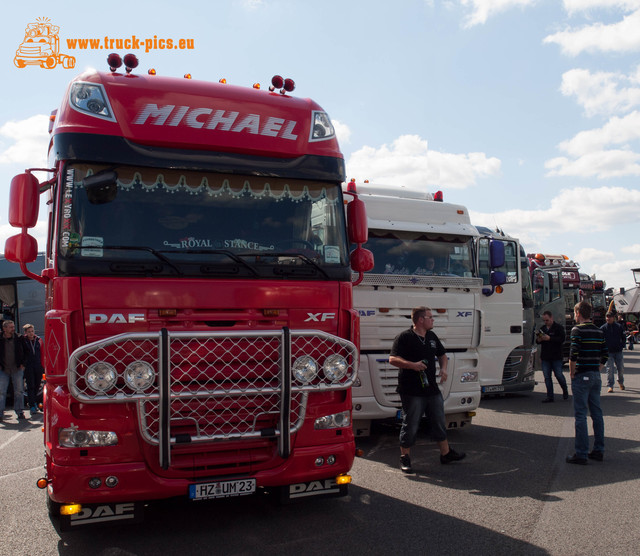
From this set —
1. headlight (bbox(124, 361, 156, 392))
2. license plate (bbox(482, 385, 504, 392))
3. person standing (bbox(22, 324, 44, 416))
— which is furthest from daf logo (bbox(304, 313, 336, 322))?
person standing (bbox(22, 324, 44, 416))

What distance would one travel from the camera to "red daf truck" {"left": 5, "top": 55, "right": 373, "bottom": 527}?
14.9 ft

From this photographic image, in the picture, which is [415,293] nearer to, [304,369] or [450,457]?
[450,457]

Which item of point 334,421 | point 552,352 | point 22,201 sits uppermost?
point 22,201

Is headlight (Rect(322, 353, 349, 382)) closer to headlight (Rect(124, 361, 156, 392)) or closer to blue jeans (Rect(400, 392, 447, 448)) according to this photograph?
headlight (Rect(124, 361, 156, 392))

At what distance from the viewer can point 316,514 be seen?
5594mm

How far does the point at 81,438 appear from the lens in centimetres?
448

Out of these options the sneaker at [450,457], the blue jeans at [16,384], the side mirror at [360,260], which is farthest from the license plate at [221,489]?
the blue jeans at [16,384]

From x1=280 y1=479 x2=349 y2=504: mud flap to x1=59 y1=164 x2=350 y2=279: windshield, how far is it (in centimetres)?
171

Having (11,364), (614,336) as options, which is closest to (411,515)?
(11,364)

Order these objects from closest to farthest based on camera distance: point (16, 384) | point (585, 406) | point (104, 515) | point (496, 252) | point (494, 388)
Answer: point (104, 515) < point (585, 406) < point (496, 252) < point (494, 388) < point (16, 384)

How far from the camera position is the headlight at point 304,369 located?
5.00 metres

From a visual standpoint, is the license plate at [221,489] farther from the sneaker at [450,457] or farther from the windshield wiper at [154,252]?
the sneaker at [450,457]

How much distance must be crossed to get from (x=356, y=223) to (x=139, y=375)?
234 centimetres

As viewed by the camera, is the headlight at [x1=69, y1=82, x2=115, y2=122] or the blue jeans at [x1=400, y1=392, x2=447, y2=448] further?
the blue jeans at [x1=400, y1=392, x2=447, y2=448]
